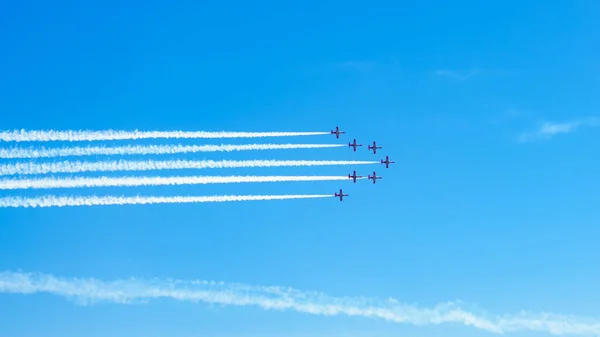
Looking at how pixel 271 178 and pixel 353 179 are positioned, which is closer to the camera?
pixel 271 178

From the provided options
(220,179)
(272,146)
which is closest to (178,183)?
(220,179)

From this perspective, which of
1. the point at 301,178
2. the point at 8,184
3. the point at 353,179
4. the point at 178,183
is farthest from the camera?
the point at 353,179

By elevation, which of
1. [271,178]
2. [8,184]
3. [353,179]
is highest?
[353,179]

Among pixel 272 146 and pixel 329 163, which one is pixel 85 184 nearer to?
pixel 272 146

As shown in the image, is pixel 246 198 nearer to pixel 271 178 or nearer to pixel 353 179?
pixel 271 178

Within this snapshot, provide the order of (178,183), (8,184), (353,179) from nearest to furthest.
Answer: (8,184), (178,183), (353,179)

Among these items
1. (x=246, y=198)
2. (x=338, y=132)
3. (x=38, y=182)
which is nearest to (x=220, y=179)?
(x=246, y=198)

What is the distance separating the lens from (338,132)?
480ft

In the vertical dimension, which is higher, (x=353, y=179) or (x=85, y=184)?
(x=353, y=179)

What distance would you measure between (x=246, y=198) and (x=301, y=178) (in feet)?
26.4

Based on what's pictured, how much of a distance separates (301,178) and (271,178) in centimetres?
415

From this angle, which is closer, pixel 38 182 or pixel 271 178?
pixel 38 182

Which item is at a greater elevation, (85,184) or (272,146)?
(272,146)

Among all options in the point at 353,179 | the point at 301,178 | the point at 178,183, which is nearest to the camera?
the point at 178,183
